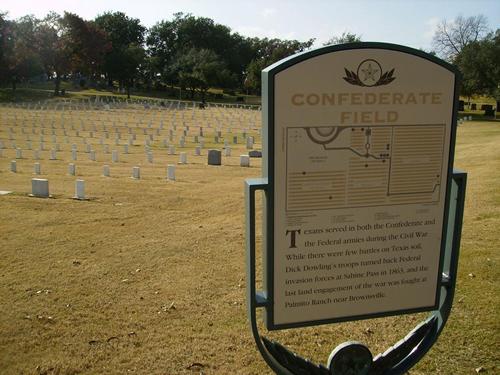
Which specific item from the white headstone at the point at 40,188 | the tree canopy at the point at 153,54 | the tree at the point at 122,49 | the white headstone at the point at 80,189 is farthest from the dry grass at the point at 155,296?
the tree at the point at 122,49

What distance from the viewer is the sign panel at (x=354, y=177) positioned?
3.10 metres

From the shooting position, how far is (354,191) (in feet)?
10.8

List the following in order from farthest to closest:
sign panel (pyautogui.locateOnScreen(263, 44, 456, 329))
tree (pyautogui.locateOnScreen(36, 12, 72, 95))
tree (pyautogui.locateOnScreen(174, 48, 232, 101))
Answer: tree (pyautogui.locateOnScreen(174, 48, 232, 101)) < tree (pyautogui.locateOnScreen(36, 12, 72, 95)) < sign panel (pyautogui.locateOnScreen(263, 44, 456, 329))

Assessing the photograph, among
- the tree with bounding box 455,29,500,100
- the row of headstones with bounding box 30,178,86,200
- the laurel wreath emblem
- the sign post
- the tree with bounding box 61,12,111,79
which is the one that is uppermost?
the tree with bounding box 61,12,111,79

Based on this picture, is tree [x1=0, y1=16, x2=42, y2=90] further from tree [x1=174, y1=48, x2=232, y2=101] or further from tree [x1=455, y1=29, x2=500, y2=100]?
tree [x1=455, y1=29, x2=500, y2=100]

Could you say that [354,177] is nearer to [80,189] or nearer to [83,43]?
[80,189]

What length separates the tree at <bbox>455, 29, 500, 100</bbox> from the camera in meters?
48.1

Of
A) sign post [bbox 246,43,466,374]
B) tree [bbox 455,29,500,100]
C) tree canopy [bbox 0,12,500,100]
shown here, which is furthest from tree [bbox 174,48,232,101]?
sign post [bbox 246,43,466,374]

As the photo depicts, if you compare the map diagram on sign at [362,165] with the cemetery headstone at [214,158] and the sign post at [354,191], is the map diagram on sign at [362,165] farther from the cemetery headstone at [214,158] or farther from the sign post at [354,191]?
the cemetery headstone at [214,158]

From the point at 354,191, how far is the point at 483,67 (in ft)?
173

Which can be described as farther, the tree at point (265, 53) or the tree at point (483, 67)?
the tree at point (265, 53)

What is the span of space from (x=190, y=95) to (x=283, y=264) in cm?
7327

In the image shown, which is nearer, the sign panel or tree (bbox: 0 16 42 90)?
the sign panel

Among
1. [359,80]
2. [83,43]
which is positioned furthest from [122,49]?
[359,80]
